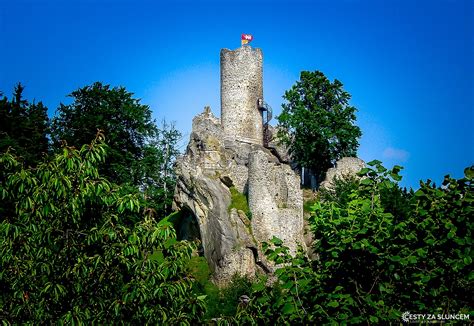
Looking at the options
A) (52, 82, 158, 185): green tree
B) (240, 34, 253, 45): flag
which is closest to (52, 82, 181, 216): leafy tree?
(52, 82, 158, 185): green tree

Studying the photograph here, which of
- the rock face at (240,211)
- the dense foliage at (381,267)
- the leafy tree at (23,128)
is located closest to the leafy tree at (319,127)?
the rock face at (240,211)

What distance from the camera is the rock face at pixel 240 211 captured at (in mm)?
32750

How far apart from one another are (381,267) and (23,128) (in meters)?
28.2

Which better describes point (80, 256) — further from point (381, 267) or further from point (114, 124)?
point (114, 124)

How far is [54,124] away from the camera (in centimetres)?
4303

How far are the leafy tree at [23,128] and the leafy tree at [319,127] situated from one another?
52.2 feet

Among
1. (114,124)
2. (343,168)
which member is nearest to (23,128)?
(114,124)

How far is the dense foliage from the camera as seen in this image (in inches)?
398

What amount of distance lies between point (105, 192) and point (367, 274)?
459cm

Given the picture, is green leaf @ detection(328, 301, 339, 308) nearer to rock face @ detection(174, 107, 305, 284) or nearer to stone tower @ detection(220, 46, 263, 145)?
rock face @ detection(174, 107, 305, 284)

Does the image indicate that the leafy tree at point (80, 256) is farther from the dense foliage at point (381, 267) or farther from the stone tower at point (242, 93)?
the stone tower at point (242, 93)

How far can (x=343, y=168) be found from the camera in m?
41.1

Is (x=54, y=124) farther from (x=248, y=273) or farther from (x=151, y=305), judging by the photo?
(x=151, y=305)

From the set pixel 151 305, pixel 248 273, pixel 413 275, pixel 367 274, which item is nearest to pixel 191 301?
pixel 151 305
